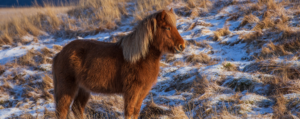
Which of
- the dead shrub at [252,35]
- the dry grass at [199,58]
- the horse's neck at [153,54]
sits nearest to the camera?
the horse's neck at [153,54]

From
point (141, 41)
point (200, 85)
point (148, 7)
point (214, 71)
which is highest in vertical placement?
point (141, 41)

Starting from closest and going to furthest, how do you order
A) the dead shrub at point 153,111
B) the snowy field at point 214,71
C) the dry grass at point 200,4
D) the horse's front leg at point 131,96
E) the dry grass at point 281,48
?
the horse's front leg at point 131,96, the snowy field at point 214,71, the dead shrub at point 153,111, the dry grass at point 281,48, the dry grass at point 200,4

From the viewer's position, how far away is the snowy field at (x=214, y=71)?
12.8ft

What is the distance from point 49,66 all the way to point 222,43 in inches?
211

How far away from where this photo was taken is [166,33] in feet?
12.1

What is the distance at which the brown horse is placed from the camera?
3639mm

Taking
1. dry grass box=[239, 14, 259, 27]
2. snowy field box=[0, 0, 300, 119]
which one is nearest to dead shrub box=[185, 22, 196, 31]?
snowy field box=[0, 0, 300, 119]

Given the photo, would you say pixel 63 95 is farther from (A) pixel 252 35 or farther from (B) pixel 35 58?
(A) pixel 252 35

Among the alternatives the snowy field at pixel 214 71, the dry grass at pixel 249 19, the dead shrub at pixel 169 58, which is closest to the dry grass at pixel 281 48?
the snowy field at pixel 214 71

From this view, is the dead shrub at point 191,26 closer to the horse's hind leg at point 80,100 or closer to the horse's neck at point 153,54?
the horse's neck at point 153,54

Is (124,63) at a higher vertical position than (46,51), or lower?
higher

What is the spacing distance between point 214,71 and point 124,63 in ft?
8.09

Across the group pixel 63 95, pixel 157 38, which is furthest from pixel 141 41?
pixel 63 95

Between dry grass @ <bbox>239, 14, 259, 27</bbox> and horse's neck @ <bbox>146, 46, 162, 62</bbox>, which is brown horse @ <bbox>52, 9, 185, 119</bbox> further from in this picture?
dry grass @ <bbox>239, 14, 259, 27</bbox>
